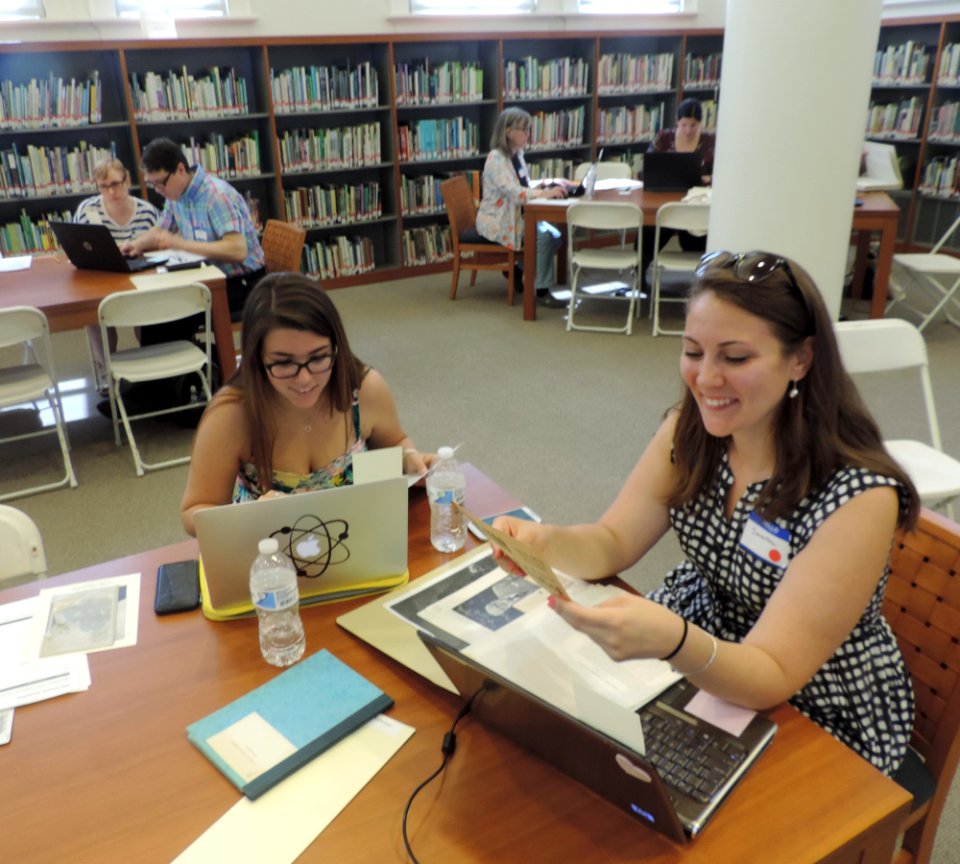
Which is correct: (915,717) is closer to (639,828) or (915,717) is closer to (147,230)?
(639,828)

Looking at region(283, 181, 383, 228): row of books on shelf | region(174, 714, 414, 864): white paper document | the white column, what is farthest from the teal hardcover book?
region(283, 181, 383, 228): row of books on shelf

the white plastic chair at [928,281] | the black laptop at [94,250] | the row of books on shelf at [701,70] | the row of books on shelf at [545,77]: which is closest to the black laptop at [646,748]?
the black laptop at [94,250]

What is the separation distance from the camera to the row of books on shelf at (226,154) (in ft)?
19.1

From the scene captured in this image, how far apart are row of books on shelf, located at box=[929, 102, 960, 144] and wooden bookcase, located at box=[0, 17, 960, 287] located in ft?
0.05

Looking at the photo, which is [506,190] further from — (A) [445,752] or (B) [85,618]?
(A) [445,752]

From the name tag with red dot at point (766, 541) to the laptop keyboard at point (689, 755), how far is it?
13.5 inches

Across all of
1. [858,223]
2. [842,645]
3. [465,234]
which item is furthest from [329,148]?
[842,645]

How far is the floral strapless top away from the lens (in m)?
1.88

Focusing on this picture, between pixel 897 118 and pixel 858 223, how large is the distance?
2770 mm

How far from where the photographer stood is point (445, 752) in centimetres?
114

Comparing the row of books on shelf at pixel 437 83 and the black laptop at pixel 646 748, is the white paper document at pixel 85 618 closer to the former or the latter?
the black laptop at pixel 646 748

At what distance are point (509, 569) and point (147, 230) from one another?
161 inches

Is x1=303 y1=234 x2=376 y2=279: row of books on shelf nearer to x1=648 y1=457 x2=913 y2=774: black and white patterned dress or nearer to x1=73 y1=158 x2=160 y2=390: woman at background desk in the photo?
x1=73 y1=158 x2=160 y2=390: woman at background desk

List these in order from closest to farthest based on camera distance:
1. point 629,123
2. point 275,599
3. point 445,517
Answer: point 275,599
point 445,517
point 629,123
